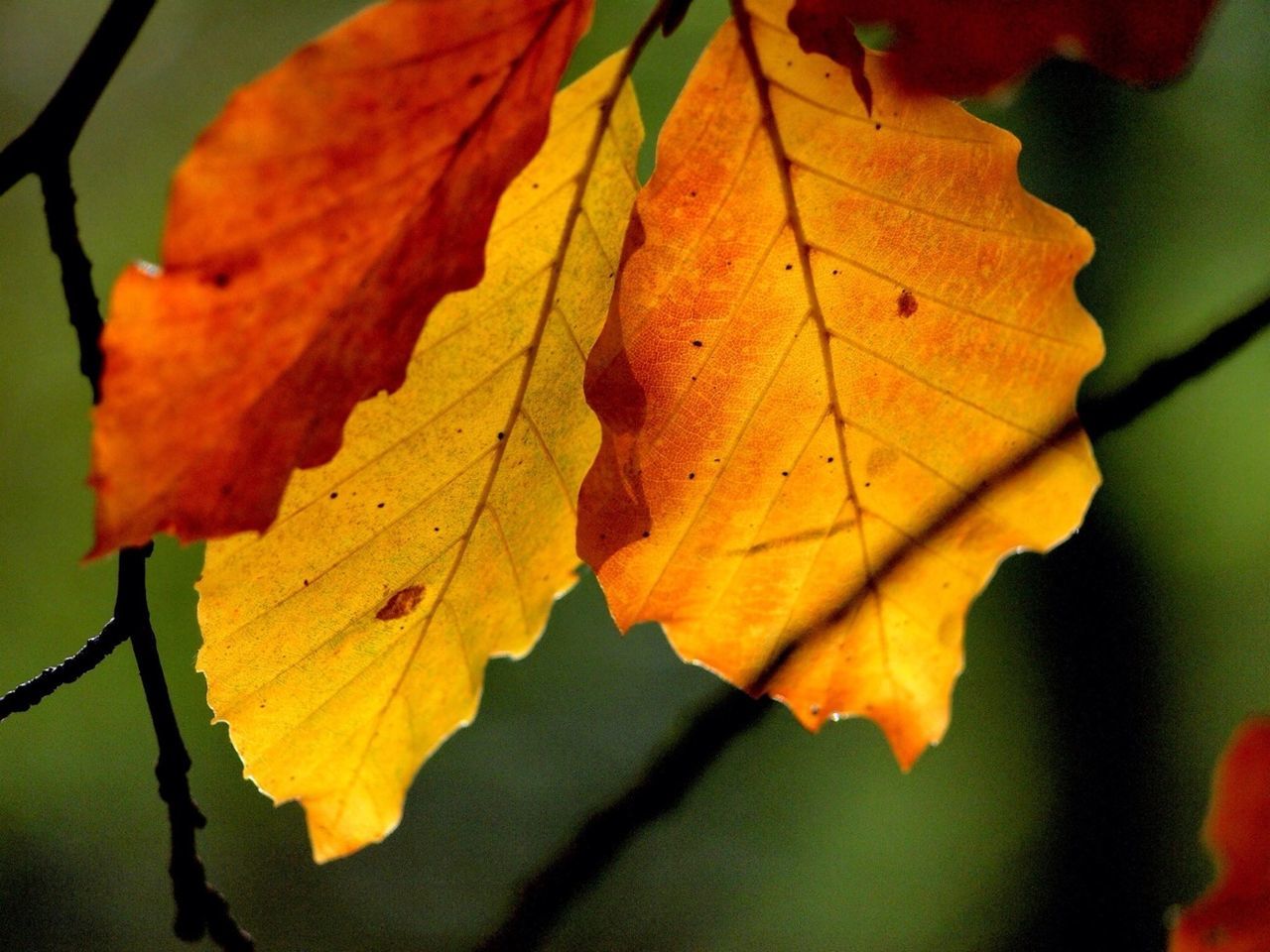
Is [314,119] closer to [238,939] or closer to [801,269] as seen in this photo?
[801,269]

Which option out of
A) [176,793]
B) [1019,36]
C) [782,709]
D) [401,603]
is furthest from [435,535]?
[782,709]

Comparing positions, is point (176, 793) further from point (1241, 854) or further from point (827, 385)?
point (1241, 854)

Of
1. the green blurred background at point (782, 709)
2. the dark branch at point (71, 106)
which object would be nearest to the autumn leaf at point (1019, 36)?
the dark branch at point (71, 106)

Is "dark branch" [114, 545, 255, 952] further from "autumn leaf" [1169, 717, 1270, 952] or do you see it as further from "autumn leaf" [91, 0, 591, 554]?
"autumn leaf" [1169, 717, 1270, 952]

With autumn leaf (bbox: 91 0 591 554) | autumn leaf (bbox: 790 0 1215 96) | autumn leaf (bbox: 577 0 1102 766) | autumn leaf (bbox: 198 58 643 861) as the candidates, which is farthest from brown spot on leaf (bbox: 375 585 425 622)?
autumn leaf (bbox: 790 0 1215 96)

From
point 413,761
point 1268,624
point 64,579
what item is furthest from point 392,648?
point 1268,624

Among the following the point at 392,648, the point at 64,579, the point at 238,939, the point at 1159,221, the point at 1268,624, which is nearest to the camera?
the point at 238,939
